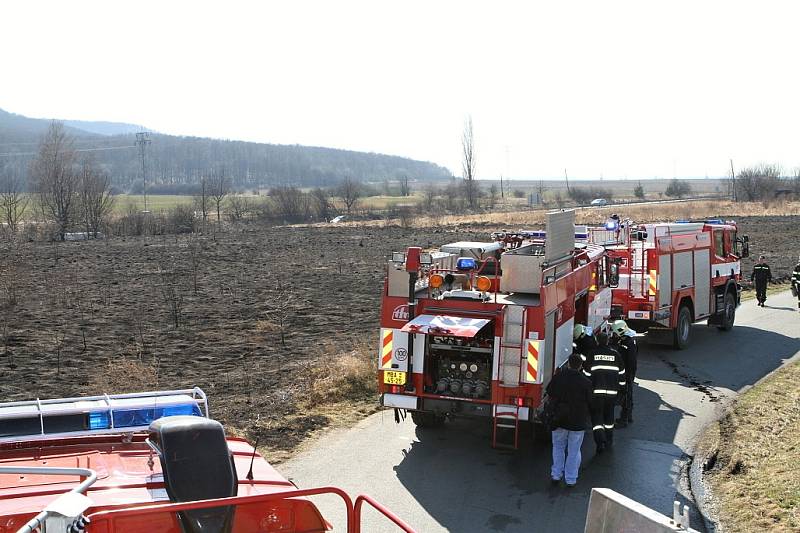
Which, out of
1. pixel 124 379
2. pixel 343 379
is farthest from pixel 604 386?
pixel 124 379

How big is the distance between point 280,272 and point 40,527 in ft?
91.8

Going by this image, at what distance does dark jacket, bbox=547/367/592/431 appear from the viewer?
9.22 m

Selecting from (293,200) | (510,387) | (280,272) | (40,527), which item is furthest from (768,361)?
(293,200)

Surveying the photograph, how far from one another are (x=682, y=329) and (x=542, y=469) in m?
8.87

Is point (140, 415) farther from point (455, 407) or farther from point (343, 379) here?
point (343, 379)

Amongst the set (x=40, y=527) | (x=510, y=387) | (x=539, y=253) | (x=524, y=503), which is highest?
(x=539, y=253)

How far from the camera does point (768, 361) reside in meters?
16.1

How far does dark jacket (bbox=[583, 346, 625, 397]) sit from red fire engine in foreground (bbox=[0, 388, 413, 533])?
225 inches

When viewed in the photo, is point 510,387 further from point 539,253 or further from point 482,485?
point 539,253

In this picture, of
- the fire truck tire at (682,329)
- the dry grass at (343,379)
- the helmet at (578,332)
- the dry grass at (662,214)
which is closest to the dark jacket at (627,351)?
the helmet at (578,332)

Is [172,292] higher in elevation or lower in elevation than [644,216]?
lower

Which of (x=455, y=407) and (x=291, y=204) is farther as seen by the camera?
(x=291, y=204)

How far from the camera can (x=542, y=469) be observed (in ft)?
32.7

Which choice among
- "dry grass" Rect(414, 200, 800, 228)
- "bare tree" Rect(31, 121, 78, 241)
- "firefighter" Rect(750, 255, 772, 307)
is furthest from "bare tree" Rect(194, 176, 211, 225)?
"firefighter" Rect(750, 255, 772, 307)
